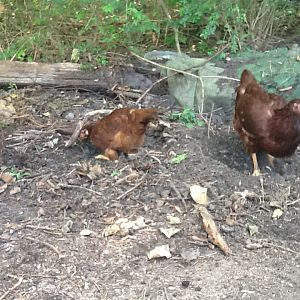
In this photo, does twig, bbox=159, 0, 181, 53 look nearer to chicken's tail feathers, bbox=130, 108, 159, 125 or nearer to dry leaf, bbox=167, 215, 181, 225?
chicken's tail feathers, bbox=130, 108, 159, 125

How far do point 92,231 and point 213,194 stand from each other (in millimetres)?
821

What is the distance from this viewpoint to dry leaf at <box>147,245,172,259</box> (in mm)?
3471

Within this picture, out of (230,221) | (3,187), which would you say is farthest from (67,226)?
(230,221)

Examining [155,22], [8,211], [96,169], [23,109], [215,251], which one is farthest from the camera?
[155,22]

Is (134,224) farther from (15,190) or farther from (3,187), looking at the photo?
(3,187)

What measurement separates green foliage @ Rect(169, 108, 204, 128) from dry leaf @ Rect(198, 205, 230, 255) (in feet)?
4.47

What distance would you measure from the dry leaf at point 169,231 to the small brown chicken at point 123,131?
1010 mm

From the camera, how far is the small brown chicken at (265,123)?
14.3 ft

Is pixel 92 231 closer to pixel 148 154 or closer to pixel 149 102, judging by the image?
pixel 148 154

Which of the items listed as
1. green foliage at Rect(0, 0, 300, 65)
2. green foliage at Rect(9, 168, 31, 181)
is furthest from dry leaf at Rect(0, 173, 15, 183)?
green foliage at Rect(0, 0, 300, 65)

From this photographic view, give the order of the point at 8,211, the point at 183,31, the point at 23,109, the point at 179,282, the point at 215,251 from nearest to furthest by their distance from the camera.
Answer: the point at 179,282, the point at 215,251, the point at 8,211, the point at 23,109, the point at 183,31

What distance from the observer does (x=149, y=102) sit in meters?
5.54

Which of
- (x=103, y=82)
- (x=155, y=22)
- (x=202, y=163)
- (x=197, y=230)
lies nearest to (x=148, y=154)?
(x=202, y=163)

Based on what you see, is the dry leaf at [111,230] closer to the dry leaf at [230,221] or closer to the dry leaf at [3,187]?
the dry leaf at [230,221]
